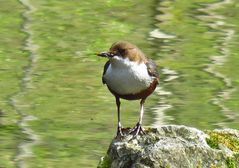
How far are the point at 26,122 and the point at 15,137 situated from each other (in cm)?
64

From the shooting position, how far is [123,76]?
7.81 metres

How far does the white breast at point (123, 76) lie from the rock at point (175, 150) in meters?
0.34

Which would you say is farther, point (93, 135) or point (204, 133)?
point (93, 135)

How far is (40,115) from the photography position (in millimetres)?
13594

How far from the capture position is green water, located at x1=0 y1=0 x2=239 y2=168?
12.7 meters

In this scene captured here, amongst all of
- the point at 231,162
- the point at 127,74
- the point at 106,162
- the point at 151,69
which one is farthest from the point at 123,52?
the point at 231,162

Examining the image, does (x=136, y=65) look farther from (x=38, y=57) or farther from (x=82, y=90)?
(x=38, y=57)

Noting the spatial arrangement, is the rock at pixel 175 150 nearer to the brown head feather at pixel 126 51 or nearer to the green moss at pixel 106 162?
the green moss at pixel 106 162

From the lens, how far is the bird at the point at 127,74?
7832 mm

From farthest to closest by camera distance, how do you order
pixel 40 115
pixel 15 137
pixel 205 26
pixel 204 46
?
pixel 205 26, pixel 204 46, pixel 40 115, pixel 15 137

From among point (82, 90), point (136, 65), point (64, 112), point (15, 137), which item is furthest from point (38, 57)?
point (136, 65)

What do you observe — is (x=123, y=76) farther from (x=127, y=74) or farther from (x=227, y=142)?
(x=227, y=142)

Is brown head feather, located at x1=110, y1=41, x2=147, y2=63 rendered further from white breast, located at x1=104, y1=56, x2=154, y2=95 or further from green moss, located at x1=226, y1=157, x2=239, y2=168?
green moss, located at x1=226, y1=157, x2=239, y2=168

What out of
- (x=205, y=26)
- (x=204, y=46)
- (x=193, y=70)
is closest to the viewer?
(x=193, y=70)
